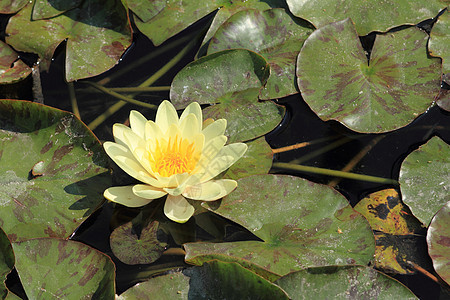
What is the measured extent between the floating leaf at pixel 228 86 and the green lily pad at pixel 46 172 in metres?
0.65

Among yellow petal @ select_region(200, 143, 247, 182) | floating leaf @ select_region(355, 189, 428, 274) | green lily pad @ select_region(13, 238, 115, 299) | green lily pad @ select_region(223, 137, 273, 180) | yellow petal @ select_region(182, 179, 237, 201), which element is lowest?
floating leaf @ select_region(355, 189, 428, 274)

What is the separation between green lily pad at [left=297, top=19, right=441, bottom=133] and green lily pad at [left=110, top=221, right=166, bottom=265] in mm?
1200

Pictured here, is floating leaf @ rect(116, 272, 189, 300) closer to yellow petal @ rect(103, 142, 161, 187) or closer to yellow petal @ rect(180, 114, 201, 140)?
yellow petal @ rect(103, 142, 161, 187)

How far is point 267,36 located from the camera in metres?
3.05

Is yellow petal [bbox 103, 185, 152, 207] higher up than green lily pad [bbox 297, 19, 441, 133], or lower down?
Answer: lower down

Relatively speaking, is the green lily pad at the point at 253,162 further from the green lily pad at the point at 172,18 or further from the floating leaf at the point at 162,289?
the green lily pad at the point at 172,18


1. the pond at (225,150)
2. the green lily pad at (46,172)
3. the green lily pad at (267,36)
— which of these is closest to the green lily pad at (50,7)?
the pond at (225,150)


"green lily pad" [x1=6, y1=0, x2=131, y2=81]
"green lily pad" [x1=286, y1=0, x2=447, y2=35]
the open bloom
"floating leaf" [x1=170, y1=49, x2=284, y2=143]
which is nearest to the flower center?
the open bloom

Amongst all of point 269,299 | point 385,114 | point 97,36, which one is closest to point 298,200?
point 269,299

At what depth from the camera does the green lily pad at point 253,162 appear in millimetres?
2562

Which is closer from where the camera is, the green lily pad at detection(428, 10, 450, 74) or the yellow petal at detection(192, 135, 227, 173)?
the yellow petal at detection(192, 135, 227, 173)

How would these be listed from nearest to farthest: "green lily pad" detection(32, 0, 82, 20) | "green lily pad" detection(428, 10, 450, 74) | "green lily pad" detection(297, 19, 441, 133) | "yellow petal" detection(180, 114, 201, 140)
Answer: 1. "yellow petal" detection(180, 114, 201, 140)
2. "green lily pad" detection(297, 19, 441, 133)
3. "green lily pad" detection(428, 10, 450, 74)
4. "green lily pad" detection(32, 0, 82, 20)

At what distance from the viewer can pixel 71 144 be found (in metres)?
2.52

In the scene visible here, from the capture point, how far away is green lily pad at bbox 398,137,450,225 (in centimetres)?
243
